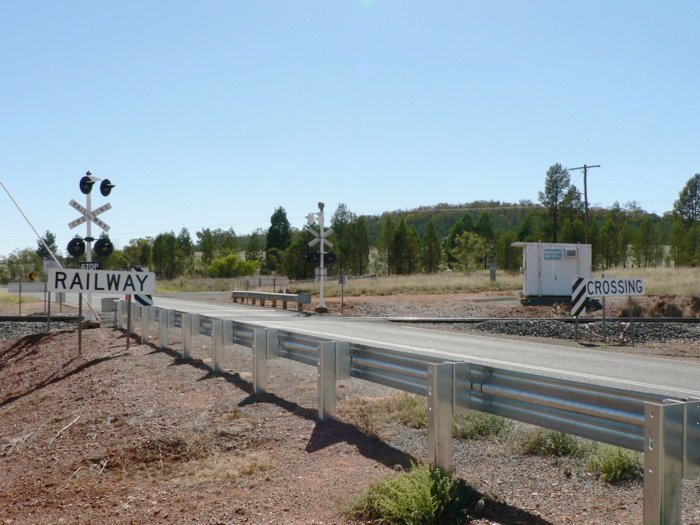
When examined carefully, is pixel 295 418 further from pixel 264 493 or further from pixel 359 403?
pixel 264 493

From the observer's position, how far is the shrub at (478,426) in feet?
21.6

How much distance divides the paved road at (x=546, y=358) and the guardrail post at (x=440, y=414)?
347cm

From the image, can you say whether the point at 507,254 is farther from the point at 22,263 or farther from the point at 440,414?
the point at 440,414

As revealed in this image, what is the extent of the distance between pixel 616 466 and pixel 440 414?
127cm

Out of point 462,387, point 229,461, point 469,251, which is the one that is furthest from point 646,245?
point 229,461

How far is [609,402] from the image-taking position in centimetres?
446

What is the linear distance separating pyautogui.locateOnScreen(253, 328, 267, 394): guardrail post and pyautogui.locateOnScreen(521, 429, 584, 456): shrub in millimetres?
3550

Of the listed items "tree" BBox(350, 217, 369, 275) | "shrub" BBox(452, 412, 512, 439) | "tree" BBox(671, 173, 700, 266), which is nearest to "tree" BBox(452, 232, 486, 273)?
"tree" BBox(350, 217, 369, 275)

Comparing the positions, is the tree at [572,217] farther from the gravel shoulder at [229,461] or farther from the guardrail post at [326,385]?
the guardrail post at [326,385]

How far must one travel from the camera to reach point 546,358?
14359 millimetres

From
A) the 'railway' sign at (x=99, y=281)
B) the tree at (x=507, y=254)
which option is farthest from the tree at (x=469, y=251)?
the 'railway' sign at (x=99, y=281)

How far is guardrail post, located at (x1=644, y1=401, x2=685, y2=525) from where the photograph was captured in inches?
146

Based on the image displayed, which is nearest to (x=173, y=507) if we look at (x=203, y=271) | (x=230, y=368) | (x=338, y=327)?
(x=230, y=368)

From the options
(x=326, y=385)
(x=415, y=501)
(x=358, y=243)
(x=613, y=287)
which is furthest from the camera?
(x=358, y=243)
